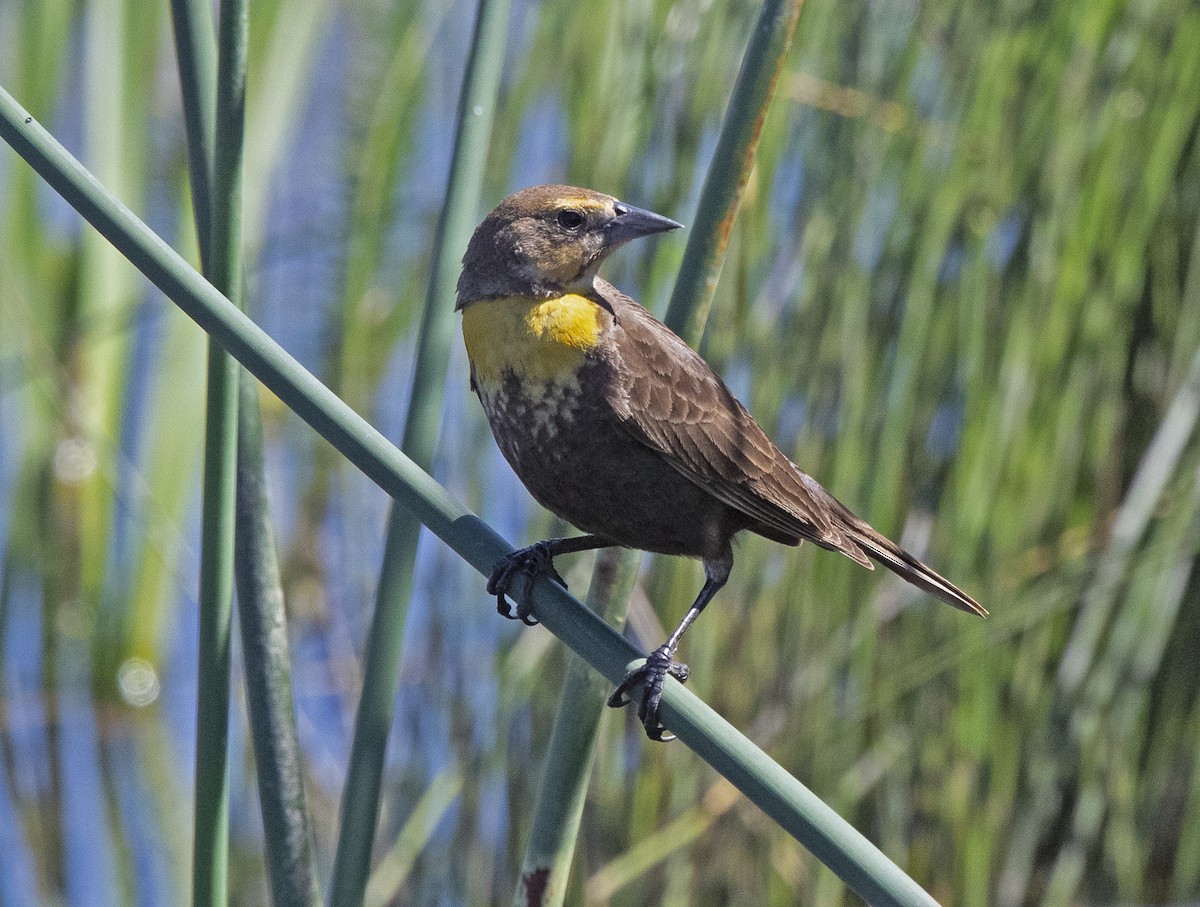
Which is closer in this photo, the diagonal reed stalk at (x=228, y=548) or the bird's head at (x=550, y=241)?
the diagonal reed stalk at (x=228, y=548)

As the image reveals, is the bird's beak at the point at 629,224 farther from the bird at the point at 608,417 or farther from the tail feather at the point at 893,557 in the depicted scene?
the tail feather at the point at 893,557

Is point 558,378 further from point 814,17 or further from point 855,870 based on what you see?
point 814,17

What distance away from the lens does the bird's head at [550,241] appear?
1562mm

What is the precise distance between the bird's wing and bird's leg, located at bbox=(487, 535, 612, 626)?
0.15 m

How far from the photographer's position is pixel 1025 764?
2086 mm

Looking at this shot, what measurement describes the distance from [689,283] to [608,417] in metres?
0.34

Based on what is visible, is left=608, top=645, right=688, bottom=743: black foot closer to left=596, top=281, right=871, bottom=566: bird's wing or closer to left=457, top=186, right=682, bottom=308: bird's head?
left=596, top=281, right=871, bottom=566: bird's wing

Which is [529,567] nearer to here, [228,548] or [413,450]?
[413,450]

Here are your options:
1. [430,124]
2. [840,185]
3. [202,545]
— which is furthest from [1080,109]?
[202,545]

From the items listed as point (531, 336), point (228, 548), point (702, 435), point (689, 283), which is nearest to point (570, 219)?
point (531, 336)

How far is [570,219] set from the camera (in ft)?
5.21

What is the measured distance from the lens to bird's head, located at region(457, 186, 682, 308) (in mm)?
1562

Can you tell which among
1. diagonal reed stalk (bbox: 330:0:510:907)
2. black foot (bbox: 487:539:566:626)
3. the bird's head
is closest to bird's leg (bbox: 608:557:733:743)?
black foot (bbox: 487:539:566:626)

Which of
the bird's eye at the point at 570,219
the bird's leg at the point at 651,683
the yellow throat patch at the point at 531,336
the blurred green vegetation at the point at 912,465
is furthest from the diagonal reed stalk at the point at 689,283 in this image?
the blurred green vegetation at the point at 912,465
